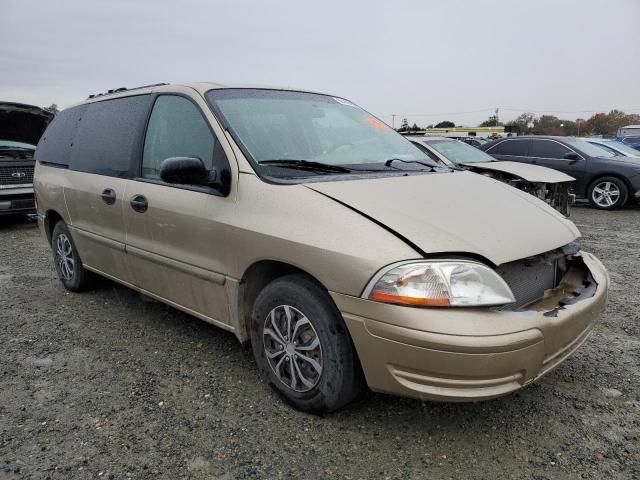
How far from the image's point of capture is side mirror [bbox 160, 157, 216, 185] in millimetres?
2701

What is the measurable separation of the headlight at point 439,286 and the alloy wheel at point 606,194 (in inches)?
375

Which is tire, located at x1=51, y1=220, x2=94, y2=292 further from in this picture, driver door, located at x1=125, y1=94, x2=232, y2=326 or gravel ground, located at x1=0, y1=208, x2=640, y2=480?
driver door, located at x1=125, y1=94, x2=232, y2=326

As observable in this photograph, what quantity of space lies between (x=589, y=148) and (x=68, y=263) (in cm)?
1037

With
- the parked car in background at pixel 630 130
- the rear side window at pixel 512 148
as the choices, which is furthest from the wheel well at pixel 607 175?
the parked car in background at pixel 630 130

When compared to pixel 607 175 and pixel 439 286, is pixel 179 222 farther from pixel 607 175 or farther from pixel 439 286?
pixel 607 175

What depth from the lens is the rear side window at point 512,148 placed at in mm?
10953

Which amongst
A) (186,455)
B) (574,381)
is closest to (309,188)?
(186,455)

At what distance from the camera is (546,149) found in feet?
35.0

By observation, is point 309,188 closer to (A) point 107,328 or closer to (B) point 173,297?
(B) point 173,297

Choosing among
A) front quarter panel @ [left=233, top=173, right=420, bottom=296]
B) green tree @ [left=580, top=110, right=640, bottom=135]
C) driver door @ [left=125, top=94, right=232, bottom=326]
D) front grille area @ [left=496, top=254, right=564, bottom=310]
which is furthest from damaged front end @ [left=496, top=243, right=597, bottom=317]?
green tree @ [left=580, top=110, right=640, bottom=135]

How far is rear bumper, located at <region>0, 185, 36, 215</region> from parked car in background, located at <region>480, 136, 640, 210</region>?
31.0ft

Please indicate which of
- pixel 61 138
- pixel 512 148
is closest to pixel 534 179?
pixel 512 148

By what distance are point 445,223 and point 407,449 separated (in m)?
1.07

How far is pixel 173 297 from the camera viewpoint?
10.7 feet
